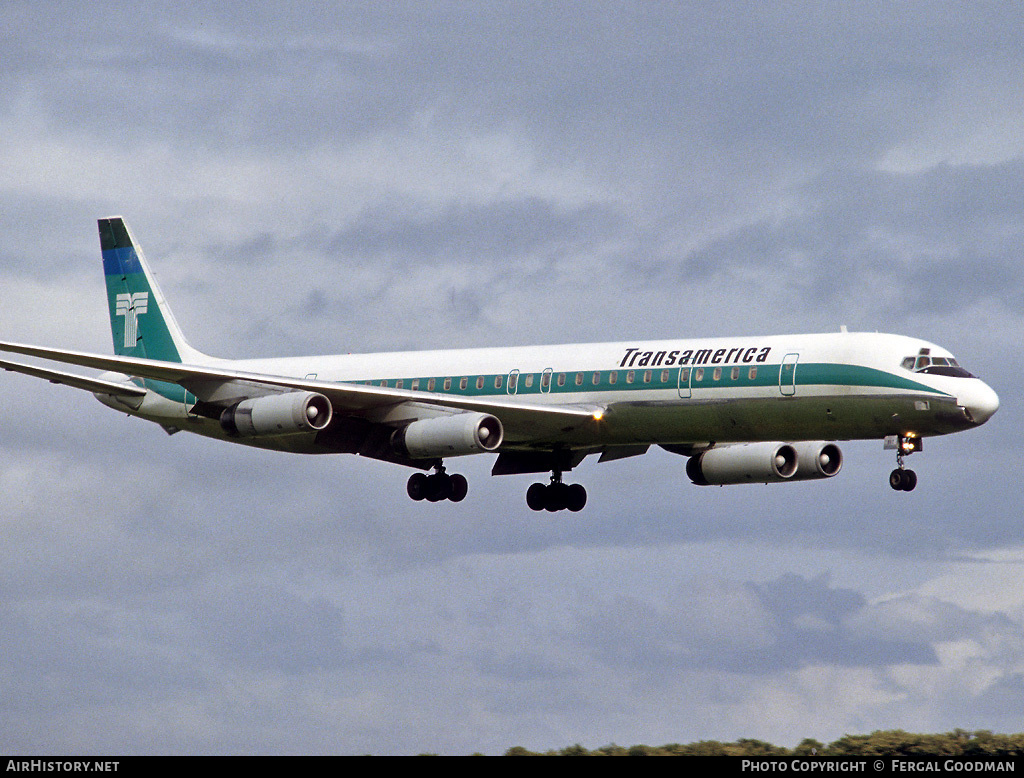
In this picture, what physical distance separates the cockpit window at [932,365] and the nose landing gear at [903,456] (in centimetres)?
199

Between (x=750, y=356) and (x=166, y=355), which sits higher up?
(x=166, y=355)

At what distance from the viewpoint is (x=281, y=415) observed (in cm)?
4953

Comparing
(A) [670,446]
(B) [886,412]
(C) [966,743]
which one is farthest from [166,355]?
(C) [966,743]

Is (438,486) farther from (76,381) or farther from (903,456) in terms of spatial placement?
(903,456)

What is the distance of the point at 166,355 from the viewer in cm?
6038

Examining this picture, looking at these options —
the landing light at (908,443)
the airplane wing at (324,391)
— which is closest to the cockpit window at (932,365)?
the landing light at (908,443)

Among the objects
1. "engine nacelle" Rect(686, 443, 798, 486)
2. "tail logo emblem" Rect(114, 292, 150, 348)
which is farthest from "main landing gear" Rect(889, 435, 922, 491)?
"tail logo emblem" Rect(114, 292, 150, 348)

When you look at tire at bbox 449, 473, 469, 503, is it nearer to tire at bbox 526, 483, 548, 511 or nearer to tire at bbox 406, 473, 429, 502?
tire at bbox 406, 473, 429, 502

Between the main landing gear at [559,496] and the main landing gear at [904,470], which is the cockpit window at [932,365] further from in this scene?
the main landing gear at [559,496]

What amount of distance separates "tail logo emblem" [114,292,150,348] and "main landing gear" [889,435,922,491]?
94.2 feet

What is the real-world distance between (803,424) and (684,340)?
4690 mm
